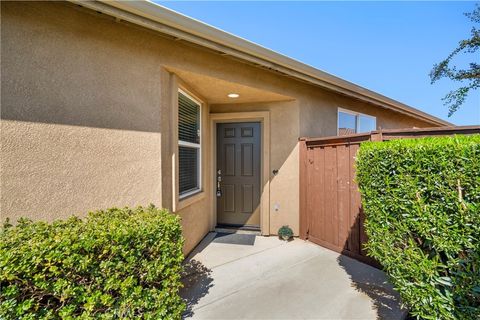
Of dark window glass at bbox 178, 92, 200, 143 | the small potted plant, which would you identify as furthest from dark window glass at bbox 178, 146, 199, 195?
the small potted plant

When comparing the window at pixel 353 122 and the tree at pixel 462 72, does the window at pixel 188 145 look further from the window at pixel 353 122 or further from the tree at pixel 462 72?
the tree at pixel 462 72

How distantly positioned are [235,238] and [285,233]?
3.48 ft

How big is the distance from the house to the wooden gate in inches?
10.8

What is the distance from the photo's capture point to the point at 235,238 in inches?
193

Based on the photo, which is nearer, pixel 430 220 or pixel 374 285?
pixel 430 220

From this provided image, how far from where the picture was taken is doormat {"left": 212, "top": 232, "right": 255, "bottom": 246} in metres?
4.67

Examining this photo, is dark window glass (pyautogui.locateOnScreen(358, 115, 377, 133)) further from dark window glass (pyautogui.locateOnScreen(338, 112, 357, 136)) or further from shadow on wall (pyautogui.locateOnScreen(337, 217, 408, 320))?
shadow on wall (pyautogui.locateOnScreen(337, 217, 408, 320))

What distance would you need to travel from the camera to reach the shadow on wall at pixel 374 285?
250cm

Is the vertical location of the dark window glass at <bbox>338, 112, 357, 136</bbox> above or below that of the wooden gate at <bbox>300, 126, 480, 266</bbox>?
above

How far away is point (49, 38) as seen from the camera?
7.43ft

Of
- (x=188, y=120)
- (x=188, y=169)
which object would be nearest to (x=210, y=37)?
(x=188, y=120)

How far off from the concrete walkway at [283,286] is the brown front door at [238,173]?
1171 millimetres

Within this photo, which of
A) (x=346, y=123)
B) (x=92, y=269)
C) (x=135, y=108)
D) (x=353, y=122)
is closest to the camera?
(x=92, y=269)

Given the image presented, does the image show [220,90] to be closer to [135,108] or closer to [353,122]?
[135,108]
